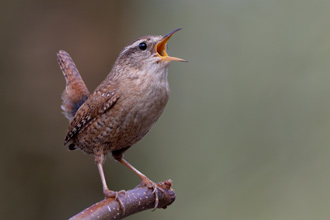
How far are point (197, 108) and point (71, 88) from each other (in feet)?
9.86

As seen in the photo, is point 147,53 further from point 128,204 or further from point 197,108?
point 197,108

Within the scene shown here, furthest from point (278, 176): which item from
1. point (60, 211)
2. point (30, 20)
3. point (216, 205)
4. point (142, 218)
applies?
point (30, 20)

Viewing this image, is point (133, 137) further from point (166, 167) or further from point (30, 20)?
point (166, 167)

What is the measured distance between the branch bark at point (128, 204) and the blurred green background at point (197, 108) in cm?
183

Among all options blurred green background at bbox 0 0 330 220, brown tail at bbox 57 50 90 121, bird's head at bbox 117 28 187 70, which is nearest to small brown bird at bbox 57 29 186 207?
bird's head at bbox 117 28 187 70

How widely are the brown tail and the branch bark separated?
0.95 meters

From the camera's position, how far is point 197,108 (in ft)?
19.7

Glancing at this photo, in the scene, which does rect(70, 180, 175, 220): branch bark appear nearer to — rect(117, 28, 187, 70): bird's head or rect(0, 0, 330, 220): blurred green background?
rect(117, 28, 187, 70): bird's head

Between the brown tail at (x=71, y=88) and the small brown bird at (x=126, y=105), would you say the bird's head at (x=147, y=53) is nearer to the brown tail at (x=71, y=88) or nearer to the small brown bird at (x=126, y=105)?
the small brown bird at (x=126, y=105)

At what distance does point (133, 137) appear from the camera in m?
2.62

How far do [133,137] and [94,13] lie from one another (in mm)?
1859

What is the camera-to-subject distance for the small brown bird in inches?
97.3

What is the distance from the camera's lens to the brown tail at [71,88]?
10.4 ft

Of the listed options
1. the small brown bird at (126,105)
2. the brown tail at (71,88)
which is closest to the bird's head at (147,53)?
the small brown bird at (126,105)
